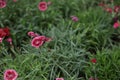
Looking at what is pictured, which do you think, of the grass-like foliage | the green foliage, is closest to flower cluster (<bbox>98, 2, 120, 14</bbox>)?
the grass-like foliage

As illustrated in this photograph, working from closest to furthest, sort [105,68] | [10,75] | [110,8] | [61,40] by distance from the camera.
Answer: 1. [10,75]
2. [105,68]
3. [61,40]
4. [110,8]

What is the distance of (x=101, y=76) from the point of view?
9.95ft

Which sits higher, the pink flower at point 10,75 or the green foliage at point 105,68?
the pink flower at point 10,75

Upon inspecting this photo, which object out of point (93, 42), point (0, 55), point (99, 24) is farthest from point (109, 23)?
point (0, 55)

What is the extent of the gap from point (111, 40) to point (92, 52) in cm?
36

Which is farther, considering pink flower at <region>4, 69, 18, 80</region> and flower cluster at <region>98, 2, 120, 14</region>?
flower cluster at <region>98, 2, 120, 14</region>

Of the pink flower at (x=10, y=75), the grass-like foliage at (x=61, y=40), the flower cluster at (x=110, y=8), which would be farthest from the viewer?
the flower cluster at (x=110, y=8)

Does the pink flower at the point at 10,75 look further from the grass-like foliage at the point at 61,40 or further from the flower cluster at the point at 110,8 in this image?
the flower cluster at the point at 110,8

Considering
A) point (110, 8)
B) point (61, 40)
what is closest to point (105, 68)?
point (61, 40)

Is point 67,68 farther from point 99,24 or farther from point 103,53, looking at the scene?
point 99,24

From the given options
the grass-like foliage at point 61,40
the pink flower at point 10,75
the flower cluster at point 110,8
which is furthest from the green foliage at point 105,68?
the flower cluster at point 110,8

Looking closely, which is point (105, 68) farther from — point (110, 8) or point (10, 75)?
point (110, 8)

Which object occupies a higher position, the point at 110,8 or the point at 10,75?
the point at 110,8

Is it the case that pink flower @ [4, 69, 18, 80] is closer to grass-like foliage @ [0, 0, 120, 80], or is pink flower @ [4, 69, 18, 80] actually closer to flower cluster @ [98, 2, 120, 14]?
grass-like foliage @ [0, 0, 120, 80]
